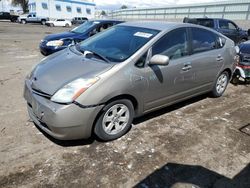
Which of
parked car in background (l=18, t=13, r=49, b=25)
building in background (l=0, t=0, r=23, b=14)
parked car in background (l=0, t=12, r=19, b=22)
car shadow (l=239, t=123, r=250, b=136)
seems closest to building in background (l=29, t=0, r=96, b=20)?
parked car in background (l=0, t=12, r=19, b=22)

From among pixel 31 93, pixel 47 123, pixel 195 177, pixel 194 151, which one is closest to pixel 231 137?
pixel 194 151

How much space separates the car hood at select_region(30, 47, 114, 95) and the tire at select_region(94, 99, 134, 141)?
53 centimetres

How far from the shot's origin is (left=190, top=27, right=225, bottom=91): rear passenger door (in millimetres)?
4535

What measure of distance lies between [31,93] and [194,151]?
2424 millimetres

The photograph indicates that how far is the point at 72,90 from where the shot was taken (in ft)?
10.1

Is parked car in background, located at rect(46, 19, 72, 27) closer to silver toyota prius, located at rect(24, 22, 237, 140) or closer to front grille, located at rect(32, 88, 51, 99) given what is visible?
silver toyota prius, located at rect(24, 22, 237, 140)

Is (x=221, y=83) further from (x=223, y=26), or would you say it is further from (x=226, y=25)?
(x=226, y=25)

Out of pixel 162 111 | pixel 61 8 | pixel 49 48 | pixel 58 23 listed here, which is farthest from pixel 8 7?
pixel 162 111

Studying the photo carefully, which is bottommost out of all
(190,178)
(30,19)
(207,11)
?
(190,178)

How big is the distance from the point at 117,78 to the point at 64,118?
879mm

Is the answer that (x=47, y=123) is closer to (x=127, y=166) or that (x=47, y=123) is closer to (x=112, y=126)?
(x=112, y=126)

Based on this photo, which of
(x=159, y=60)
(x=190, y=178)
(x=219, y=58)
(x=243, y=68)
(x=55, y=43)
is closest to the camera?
(x=190, y=178)

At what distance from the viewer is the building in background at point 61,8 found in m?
56.2

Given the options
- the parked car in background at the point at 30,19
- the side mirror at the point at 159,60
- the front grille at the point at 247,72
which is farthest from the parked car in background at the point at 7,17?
the side mirror at the point at 159,60
